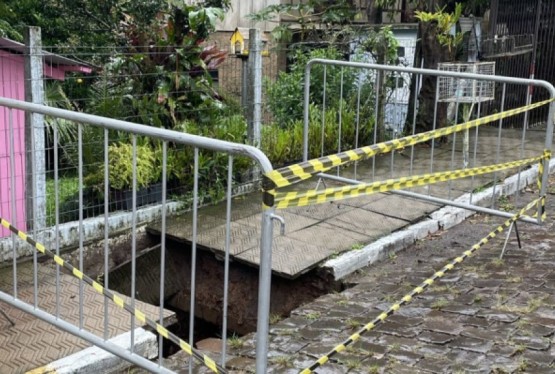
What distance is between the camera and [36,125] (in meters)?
5.74

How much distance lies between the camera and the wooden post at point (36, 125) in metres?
5.61

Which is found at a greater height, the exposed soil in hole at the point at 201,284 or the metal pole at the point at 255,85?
the metal pole at the point at 255,85

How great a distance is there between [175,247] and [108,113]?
1.51 metres

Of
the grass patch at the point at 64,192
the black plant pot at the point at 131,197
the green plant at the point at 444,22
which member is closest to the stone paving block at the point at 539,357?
the black plant pot at the point at 131,197

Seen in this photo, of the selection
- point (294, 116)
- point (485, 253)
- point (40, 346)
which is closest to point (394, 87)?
point (294, 116)

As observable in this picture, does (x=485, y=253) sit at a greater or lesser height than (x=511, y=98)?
lesser

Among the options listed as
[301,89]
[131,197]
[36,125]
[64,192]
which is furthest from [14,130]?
[301,89]

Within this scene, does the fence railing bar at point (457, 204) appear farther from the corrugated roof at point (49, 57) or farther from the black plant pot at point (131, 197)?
the corrugated roof at point (49, 57)

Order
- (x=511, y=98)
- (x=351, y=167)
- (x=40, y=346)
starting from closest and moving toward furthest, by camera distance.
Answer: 1. (x=40, y=346)
2. (x=351, y=167)
3. (x=511, y=98)

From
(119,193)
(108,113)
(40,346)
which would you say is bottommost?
(40,346)

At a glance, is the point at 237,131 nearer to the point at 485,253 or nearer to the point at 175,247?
the point at 175,247

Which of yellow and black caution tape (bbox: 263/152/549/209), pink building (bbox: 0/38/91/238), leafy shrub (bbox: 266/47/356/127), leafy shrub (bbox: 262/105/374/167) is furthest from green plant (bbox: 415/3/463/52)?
pink building (bbox: 0/38/91/238)

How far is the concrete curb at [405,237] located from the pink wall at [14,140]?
8.58 feet

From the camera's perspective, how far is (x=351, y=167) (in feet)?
29.0
